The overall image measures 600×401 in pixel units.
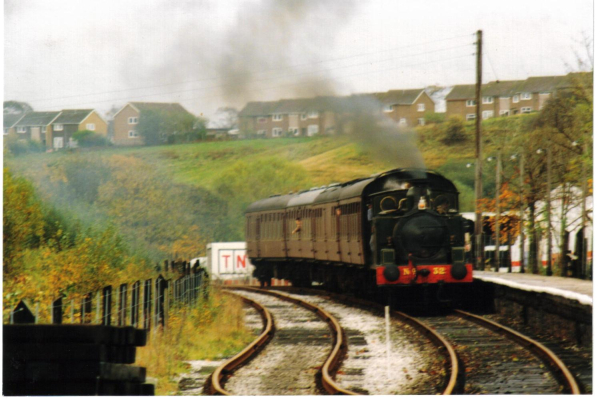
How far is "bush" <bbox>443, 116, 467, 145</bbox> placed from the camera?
98.7 ft

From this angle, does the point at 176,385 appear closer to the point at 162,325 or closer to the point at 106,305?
the point at 106,305

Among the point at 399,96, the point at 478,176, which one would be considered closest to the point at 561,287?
the point at 399,96

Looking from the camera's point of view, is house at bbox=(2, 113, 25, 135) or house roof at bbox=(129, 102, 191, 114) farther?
house roof at bbox=(129, 102, 191, 114)

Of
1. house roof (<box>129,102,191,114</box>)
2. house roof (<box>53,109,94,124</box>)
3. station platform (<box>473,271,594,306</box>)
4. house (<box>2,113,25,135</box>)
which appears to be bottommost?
station platform (<box>473,271,594,306</box>)

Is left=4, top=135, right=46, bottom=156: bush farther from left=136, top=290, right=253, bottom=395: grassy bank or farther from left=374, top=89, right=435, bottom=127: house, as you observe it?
left=374, top=89, right=435, bottom=127: house

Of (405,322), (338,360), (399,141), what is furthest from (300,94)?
(338,360)

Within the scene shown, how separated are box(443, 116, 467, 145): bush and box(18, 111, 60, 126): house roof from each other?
17745 mm

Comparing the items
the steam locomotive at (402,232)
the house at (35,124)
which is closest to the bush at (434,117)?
the steam locomotive at (402,232)

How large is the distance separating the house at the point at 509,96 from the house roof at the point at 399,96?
7.68 feet

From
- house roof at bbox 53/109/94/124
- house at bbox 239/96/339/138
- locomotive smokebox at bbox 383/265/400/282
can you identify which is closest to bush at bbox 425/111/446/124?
house at bbox 239/96/339/138

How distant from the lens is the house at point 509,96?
17511 mm

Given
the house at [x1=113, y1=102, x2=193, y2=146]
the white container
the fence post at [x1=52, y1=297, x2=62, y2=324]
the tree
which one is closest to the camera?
the fence post at [x1=52, y1=297, x2=62, y2=324]

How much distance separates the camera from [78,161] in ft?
64.1

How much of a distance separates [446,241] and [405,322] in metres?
2.01
